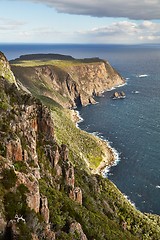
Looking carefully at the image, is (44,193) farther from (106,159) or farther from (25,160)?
(106,159)

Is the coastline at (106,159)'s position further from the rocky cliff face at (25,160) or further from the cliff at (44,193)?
the rocky cliff face at (25,160)

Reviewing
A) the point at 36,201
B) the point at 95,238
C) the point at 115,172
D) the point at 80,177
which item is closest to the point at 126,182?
the point at 115,172

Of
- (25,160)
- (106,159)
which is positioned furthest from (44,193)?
(106,159)

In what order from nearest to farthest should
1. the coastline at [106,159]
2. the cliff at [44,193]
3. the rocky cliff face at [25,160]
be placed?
the rocky cliff face at [25,160] < the cliff at [44,193] < the coastline at [106,159]

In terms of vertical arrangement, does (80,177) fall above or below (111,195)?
above

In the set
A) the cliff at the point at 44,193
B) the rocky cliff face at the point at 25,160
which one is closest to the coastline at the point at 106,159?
the cliff at the point at 44,193

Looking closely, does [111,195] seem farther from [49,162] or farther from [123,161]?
[123,161]

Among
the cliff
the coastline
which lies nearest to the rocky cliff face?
the cliff

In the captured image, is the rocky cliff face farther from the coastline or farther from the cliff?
the coastline
